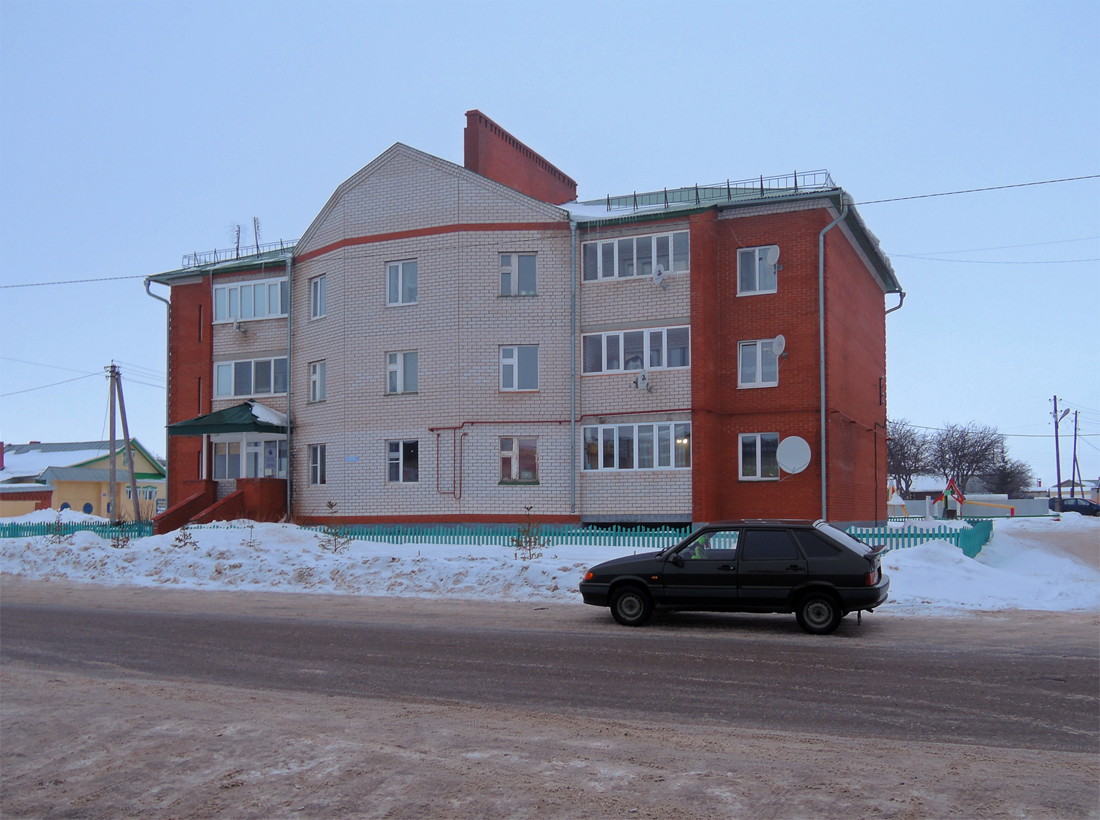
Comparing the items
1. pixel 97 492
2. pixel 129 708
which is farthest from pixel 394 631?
pixel 97 492

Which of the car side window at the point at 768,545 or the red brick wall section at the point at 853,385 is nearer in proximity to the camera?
the car side window at the point at 768,545

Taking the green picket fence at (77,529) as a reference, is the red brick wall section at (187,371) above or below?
above

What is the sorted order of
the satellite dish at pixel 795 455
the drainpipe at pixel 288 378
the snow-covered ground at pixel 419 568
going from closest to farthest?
the snow-covered ground at pixel 419 568 → the satellite dish at pixel 795 455 → the drainpipe at pixel 288 378

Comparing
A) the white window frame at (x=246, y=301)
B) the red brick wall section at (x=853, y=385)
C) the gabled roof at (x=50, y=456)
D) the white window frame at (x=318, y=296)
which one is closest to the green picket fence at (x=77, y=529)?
the white window frame at (x=318, y=296)

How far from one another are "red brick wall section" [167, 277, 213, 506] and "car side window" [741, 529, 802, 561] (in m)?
27.0

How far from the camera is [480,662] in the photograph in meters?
11.1

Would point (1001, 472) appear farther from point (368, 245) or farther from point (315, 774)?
point (315, 774)

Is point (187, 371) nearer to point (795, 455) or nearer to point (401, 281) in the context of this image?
point (401, 281)

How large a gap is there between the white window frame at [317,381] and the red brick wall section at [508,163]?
810 cm


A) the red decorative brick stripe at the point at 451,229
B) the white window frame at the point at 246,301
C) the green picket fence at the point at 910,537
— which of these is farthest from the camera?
the white window frame at the point at 246,301

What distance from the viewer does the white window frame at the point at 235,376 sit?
3419 centimetres

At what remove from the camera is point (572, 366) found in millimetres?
28766

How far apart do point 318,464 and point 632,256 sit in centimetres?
1214

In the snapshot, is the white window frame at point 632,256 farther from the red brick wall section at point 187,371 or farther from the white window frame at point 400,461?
the red brick wall section at point 187,371
